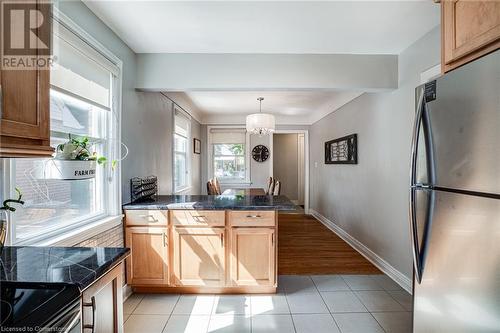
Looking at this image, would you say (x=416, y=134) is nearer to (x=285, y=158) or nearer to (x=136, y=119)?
(x=136, y=119)

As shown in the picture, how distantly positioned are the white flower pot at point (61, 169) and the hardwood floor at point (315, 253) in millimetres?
2337

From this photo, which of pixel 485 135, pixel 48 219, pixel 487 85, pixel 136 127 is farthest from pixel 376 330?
pixel 136 127

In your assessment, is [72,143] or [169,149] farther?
[169,149]

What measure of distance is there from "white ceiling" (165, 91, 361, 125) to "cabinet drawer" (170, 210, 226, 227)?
202 centimetres

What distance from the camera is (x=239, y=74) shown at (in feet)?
9.05

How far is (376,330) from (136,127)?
9.24ft

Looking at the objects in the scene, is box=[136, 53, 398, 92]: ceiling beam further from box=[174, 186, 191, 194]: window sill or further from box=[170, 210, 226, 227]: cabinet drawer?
box=[174, 186, 191, 194]: window sill

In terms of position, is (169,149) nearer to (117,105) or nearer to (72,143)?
(117,105)

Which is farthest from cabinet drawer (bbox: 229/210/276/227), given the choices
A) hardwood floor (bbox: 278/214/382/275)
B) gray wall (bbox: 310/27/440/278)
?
gray wall (bbox: 310/27/440/278)

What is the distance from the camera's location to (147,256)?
2.45 meters

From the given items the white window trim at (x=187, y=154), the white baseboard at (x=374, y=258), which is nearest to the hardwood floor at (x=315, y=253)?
the white baseboard at (x=374, y=258)

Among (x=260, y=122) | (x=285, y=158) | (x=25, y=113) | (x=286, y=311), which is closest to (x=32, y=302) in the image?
(x=25, y=113)

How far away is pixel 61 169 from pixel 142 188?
128 cm

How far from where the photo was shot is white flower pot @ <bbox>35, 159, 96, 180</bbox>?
4.86ft
